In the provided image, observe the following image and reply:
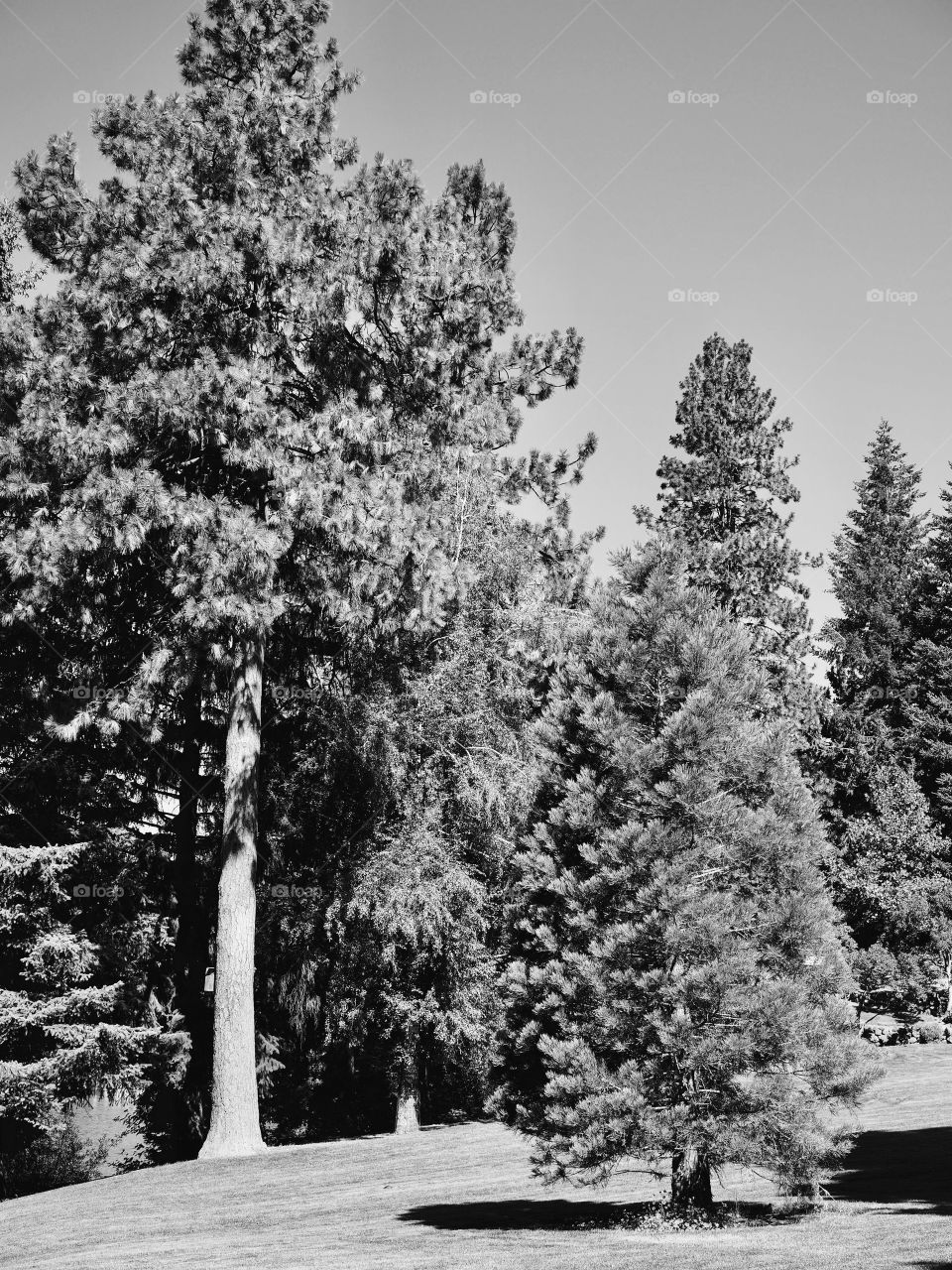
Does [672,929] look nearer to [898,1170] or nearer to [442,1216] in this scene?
[442,1216]

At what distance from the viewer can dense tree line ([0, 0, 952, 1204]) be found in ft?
46.6

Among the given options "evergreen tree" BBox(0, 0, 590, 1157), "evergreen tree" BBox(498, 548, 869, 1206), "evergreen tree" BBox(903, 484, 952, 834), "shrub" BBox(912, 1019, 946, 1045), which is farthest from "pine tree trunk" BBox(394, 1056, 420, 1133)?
"evergreen tree" BBox(903, 484, 952, 834)

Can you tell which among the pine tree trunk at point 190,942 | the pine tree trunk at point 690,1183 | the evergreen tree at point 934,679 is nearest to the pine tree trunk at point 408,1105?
the pine tree trunk at point 190,942

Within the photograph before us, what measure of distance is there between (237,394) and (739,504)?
19219mm

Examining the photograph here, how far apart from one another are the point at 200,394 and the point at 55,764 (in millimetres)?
7447

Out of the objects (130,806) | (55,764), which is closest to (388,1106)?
(130,806)

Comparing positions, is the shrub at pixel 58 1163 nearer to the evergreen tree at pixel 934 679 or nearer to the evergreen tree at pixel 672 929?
the evergreen tree at pixel 672 929

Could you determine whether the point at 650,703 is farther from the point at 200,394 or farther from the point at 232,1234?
the point at 200,394

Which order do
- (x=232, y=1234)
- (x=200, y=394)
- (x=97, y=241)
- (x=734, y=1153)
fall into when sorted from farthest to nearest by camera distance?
(x=97, y=241) < (x=200, y=394) < (x=232, y=1234) < (x=734, y=1153)

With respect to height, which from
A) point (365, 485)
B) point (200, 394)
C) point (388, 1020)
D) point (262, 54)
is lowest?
point (388, 1020)

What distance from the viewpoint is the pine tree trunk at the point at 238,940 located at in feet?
48.3

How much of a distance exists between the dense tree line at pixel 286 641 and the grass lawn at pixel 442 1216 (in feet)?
3.76

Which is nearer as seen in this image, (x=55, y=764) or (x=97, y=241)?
(x=97, y=241)

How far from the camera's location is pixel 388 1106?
75.8 feet
